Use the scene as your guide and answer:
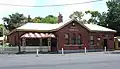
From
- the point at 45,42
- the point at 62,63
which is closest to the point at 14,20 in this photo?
the point at 45,42

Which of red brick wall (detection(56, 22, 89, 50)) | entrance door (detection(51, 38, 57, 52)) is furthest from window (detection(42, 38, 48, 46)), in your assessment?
red brick wall (detection(56, 22, 89, 50))

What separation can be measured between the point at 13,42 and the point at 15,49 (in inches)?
A: 328

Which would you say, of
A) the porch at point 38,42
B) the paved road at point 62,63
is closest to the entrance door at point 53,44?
the porch at point 38,42

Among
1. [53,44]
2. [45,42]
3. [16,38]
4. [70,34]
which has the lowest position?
[53,44]

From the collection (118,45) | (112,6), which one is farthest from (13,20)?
(118,45)

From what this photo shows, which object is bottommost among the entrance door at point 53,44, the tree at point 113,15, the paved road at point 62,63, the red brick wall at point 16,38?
the paved road at point 62,63

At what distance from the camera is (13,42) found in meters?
56.8

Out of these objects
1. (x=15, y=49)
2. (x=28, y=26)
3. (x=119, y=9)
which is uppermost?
(x=119, y=9)

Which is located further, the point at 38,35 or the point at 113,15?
the point at 113,15

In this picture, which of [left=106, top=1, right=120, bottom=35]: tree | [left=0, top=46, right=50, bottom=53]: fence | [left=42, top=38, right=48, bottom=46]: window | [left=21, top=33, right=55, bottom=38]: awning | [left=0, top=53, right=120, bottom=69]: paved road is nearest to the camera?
[left=0, top=53, right=120, bottom=69]: paved road

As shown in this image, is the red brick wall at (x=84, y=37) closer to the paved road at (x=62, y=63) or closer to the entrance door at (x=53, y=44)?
the entrance door at (x=53, y=44)

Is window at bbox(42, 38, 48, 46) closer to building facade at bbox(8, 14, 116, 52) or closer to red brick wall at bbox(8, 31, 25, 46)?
building facade at bbox(8, 14, 116, 52)

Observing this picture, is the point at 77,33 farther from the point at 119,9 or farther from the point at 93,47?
the point at 119,9

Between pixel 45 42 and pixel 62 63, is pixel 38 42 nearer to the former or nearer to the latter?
pixel 45 42
